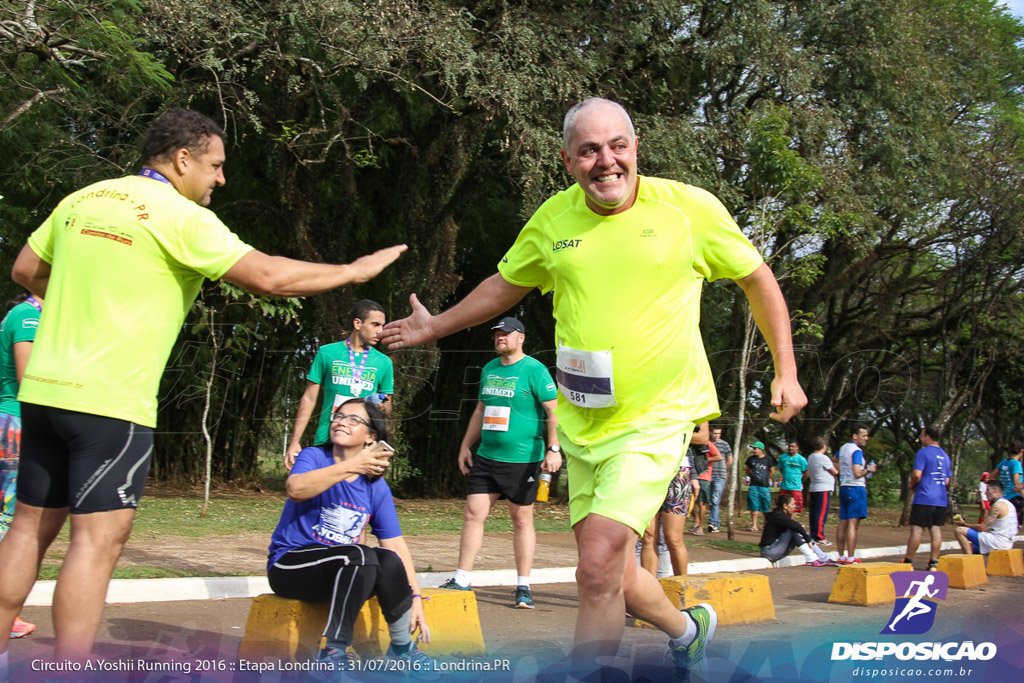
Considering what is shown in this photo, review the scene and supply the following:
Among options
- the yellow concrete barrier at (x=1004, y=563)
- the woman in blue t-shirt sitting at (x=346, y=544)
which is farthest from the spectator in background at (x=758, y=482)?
the woman in blue t-shirt sitting at (x=346, y=544)

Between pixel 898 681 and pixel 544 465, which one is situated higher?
pixel 544 465

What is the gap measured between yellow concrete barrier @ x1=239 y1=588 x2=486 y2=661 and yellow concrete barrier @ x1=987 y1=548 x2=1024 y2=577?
29.7ft

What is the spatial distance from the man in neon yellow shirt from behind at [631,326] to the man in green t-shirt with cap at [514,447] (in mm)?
3266

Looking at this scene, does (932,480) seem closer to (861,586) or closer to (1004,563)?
(1004,563)

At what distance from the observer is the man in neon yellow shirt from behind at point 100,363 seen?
333 centimetres

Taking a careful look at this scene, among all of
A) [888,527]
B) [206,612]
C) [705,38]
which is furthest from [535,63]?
[888,527]

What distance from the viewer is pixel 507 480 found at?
287 inches

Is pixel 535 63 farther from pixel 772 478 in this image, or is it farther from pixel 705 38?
pixel 772 478

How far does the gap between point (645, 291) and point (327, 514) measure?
1.90 metres

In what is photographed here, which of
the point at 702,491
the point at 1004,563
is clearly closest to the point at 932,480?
the point at 1004,563

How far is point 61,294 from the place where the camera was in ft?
11.2

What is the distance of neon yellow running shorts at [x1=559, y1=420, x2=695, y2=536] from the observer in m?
3.59

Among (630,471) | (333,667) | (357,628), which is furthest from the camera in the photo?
(357,628)

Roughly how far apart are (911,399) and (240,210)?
66.5 ft
